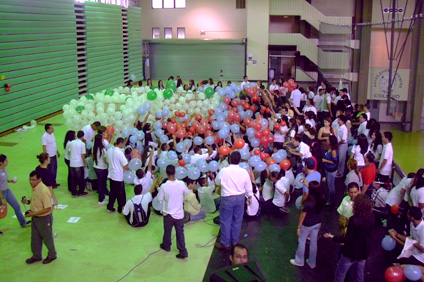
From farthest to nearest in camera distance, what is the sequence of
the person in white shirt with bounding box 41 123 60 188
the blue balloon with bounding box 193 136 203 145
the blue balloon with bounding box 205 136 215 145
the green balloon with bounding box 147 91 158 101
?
the green balloon with bounding box 147 91 158 101
the blue balloon with bounding box 193 136 203 145
the blue balloon with bounding box 205 136 215 145
the person in white shirt with bounding box 41 123 60 188

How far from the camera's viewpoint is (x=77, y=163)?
8.12m

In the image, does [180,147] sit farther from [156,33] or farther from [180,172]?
[156,33]

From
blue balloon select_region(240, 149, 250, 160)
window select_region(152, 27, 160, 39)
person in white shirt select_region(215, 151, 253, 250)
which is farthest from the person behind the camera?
window select_region(152, 27, 160, 39)

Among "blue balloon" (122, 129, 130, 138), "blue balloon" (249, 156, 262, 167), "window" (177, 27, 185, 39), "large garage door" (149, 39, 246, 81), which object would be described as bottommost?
"blue balloon" (249, 156, 262, 167)

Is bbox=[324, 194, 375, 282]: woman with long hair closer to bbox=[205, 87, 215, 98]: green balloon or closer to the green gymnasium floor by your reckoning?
the green gymnasium floor

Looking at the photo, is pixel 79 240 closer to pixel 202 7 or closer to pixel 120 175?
pixel 120 175

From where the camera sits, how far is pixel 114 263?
6.18 m

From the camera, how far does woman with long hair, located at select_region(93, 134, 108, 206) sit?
7.77m

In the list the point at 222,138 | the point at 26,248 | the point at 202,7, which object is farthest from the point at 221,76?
the point at 26,248

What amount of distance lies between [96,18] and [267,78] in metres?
10.3

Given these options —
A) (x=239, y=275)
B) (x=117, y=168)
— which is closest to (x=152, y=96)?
(x=117, y=168)

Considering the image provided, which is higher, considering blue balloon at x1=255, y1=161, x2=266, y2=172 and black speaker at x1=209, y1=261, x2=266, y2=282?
black speaker at x1=209, y1=261, x2=266, y2=282

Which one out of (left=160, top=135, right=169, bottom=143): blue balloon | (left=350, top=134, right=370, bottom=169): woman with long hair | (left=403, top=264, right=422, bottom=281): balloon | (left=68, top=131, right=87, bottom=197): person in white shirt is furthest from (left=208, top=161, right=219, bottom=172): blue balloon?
(left=403, top=264, right=422, bottom=281): balloon

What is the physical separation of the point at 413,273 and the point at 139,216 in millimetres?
4211
